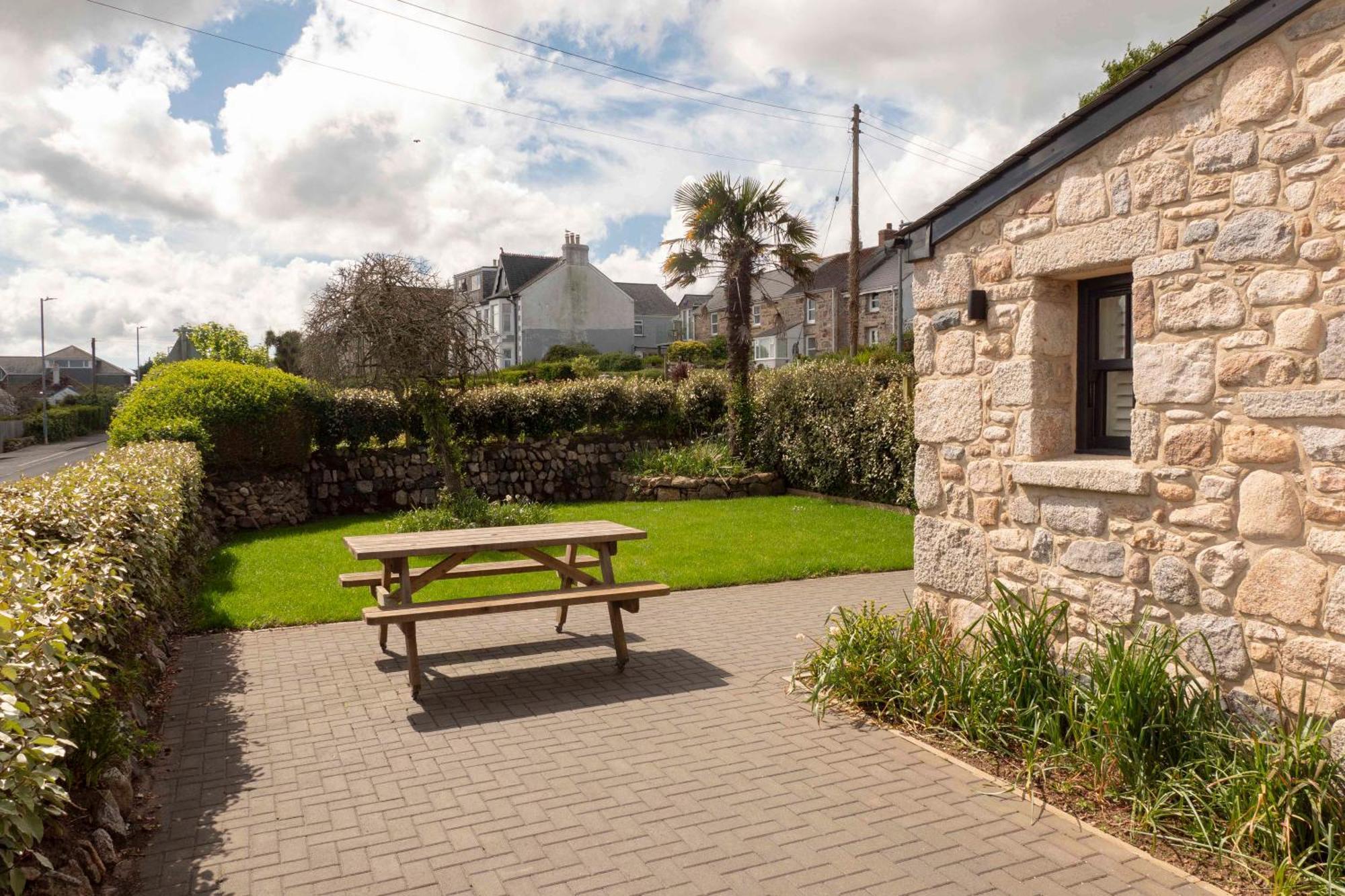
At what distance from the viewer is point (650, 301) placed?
2537 inches

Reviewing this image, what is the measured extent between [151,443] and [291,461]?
291 centimetres

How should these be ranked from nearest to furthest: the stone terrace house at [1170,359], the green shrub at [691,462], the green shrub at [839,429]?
the stone terrace house at [1170,359] → the green shrub at [839,429] → the green shrub at [691,462]

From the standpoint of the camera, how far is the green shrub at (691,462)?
16.8 m

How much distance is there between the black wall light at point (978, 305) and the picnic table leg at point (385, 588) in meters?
4.23

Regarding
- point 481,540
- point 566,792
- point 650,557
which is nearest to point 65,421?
point 650,557

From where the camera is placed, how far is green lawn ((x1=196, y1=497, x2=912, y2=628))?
8688 millimetres

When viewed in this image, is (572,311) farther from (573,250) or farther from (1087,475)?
(1087,475)

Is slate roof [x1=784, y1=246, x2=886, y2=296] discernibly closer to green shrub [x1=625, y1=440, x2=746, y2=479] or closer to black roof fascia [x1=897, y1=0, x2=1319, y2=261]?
green shrub [x1=625, y1=440, x2=746, y2=479]

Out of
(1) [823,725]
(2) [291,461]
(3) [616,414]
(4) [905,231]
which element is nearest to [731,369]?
(3) [616,414]

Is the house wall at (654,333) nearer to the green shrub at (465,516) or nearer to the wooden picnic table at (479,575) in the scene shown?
the green shrub at (465,516)

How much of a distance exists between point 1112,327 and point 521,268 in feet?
173

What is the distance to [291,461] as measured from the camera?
14.5m

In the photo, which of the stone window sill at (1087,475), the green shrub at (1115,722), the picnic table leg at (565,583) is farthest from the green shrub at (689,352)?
the stone window sill at (1087,475)

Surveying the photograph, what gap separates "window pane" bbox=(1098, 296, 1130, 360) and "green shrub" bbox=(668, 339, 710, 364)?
39053 millimetres
